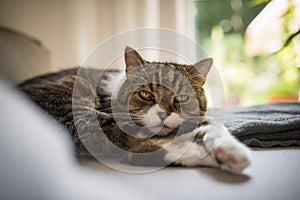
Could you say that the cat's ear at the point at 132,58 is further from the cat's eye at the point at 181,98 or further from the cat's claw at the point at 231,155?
the cat's claw at the point at 231,155

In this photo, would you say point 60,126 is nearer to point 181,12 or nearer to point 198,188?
point 198,188

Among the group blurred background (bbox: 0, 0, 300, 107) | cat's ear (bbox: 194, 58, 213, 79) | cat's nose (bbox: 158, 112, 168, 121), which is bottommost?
cat's nose (bbox: 158, 112, 168, 121)

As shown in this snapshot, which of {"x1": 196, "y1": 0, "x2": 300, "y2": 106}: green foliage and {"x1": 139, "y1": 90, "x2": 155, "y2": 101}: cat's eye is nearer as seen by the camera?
{"x1": 139, "y1": 90, "x2": 155, "y2": 101}: cat's eye

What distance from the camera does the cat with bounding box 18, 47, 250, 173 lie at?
74 centimetres

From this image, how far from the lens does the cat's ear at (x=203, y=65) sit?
938mm

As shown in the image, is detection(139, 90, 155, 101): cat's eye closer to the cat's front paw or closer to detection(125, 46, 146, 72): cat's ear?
detection(125, 46, 146, 72): cat's ear

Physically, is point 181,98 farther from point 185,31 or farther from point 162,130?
point 185,31

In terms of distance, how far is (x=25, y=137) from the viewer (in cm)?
70

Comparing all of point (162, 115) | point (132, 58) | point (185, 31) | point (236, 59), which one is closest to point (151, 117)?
point (162, 115)

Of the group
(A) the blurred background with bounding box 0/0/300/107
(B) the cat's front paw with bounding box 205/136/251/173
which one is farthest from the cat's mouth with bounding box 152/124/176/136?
(A) the blurred background with bounding box 0/0/300/107

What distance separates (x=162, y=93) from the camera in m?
0.88

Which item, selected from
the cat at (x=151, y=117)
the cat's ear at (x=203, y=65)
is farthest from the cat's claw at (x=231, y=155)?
the cat's ear at (x=203, y=65)

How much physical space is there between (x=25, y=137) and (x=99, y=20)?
1393 millimetres

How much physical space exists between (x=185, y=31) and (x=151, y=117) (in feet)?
3.27
